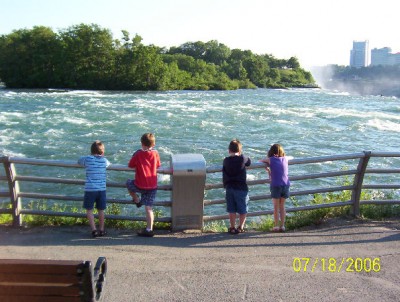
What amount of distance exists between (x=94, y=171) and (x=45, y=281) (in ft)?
10.3

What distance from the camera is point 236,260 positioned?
16.7 feet

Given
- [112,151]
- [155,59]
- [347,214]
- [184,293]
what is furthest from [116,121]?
[155,59]

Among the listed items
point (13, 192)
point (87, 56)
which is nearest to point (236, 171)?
point (13, 192)

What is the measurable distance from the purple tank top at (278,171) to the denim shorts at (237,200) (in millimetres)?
474

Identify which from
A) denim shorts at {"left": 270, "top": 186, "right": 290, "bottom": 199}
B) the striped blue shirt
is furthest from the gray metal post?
denim shorts at {"left": 270, "top": 186, "right": 290, "bottom": 199}

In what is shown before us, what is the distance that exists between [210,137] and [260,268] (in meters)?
18.4

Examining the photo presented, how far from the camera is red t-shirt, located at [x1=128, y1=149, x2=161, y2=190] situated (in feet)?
19.6

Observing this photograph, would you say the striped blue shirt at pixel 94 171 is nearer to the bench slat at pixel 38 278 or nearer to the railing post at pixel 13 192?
the railing post at pixel 13 192

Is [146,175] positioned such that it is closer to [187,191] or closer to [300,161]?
[187,191]

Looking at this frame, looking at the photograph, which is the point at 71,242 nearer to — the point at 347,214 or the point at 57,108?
the point at 347,214

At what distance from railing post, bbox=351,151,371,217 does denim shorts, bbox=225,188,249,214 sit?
5.64ft

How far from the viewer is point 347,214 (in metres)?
7.00

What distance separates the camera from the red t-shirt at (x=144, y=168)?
5973 millimetres

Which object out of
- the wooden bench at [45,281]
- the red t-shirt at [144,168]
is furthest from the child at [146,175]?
the wooden bench at [45,281]
